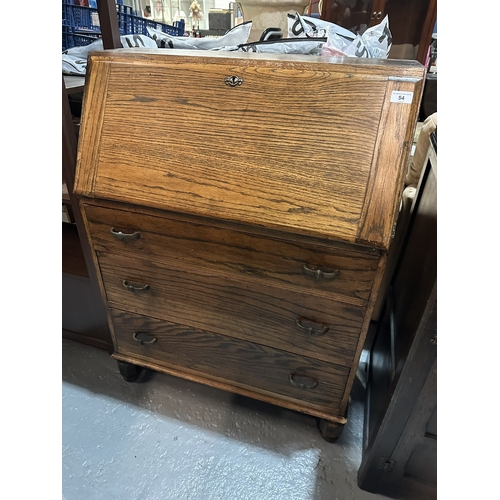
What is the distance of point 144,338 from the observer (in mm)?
1146

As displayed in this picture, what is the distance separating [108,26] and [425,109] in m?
1.94

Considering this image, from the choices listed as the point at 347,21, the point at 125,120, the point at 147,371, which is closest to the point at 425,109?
the point at 347,21

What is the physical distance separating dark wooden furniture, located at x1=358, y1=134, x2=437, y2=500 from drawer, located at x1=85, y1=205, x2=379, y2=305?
0.14 m

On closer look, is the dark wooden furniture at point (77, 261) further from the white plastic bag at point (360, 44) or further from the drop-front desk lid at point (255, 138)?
the white plastic bag at point (360, 44)

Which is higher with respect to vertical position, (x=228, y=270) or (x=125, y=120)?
(x=125, y=120)

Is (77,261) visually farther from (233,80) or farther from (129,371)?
(233,80)

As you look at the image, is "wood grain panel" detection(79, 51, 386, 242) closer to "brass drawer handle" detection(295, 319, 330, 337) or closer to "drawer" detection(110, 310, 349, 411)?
"brass drawer handle" detection(295, 319, 330, 337)

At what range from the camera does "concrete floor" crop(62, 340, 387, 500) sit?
1021 mm

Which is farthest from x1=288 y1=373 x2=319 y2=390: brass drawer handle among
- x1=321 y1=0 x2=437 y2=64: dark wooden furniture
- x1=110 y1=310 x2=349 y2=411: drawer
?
x1=321 y1=0 x2=437 y2=64: dark wooden furniture

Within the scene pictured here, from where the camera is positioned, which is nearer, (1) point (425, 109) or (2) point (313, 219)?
(2) point (313, 219)

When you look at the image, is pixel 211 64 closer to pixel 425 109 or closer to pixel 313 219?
pixel 313 219

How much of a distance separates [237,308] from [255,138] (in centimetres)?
44

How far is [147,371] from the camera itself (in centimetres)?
134

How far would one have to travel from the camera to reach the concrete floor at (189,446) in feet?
3.35
